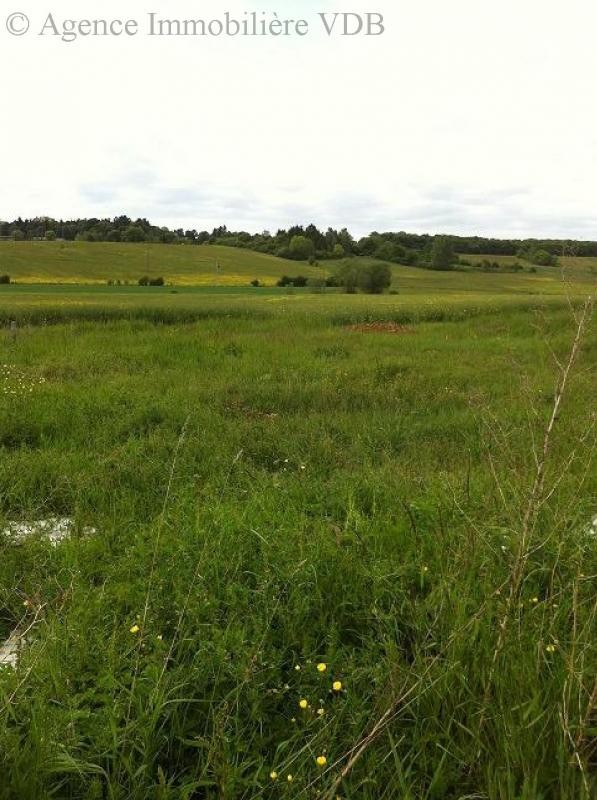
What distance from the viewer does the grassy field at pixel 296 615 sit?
1.87m

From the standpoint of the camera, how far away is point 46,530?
390 centimetres

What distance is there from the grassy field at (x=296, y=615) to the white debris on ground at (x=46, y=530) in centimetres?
11

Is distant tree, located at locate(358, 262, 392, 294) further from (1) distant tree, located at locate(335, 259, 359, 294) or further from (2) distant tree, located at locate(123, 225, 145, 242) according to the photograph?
(2) distant tree, located at locate(123, 225, 145, 242)

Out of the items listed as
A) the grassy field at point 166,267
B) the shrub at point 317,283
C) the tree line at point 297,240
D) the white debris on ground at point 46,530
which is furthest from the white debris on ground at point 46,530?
the tree line at point 297,240

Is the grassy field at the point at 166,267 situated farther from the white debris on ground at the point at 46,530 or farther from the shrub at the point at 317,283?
the white debris on ground at the point at 46,530

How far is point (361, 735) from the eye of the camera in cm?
197

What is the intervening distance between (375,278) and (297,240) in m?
35.9

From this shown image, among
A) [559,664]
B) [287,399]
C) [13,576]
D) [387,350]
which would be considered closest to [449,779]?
[559,664]

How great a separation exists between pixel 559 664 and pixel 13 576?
9.29ft

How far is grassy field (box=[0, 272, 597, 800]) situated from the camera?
1872 millimetres

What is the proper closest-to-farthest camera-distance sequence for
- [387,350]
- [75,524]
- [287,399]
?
[75,524] < [287,399] < [387,350]

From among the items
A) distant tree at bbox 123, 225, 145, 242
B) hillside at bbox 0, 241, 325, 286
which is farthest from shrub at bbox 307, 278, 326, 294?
distant tree at bbox 123, 225, 145, 242

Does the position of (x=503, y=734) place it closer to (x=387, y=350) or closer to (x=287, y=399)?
(x=287, y=399)

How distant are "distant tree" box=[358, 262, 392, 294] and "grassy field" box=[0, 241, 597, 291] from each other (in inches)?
214
